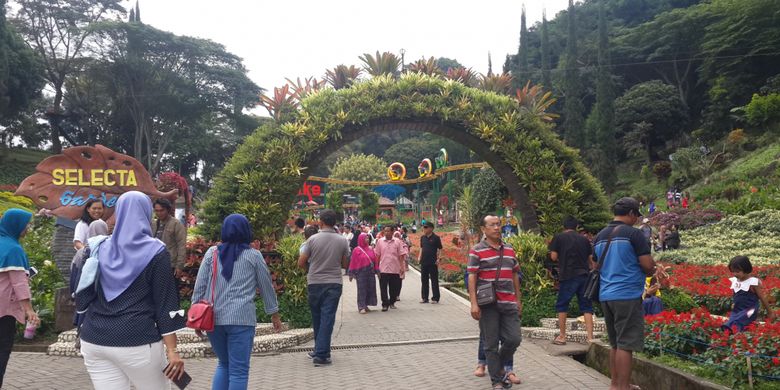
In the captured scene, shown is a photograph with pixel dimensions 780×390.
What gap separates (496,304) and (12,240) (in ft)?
13.3

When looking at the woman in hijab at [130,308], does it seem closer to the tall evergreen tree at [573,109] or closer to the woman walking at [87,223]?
the woman walking at [87,223]

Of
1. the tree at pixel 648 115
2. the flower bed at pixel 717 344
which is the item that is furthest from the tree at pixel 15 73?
the tree at pixel 648 115

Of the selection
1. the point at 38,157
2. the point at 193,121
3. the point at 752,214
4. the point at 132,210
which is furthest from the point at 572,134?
the point at 132,210

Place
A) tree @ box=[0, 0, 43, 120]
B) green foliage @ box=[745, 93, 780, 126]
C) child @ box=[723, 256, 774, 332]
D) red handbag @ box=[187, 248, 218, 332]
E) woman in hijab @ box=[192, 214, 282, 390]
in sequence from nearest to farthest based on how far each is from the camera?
red handbag @ box=[187, 248, 218, 332]
woman in hijab @ box=[192, 214, 282, 390]
child @ box=[723, 256, 774, 332]
green foliage @ box=[745, 93, 780, 126]
tree @ box=[0, 0, 43, 120]

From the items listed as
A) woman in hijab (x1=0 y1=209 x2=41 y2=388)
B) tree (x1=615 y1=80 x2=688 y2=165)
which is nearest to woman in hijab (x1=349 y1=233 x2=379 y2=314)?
woman in hijab (x1=0 y1=209 x2=41 y2=388)

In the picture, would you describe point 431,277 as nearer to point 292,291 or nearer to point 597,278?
point 292,291

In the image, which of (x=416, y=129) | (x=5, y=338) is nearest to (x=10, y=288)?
(x=5, y=338)

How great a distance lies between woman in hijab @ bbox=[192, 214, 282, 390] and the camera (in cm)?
438

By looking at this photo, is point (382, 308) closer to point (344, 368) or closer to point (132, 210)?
point (344, 368)

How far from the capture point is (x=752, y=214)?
2206 cm

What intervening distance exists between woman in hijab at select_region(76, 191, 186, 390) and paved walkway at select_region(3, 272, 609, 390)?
2603mm

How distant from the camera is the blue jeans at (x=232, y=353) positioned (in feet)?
14.2

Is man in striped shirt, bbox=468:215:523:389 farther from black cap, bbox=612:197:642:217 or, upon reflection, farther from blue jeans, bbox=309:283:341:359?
blue jeans, bbox=309:283:341:359

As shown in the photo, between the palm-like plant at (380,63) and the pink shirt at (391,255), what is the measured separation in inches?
123
